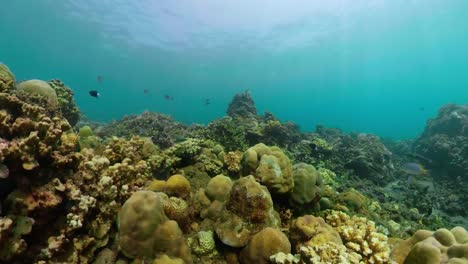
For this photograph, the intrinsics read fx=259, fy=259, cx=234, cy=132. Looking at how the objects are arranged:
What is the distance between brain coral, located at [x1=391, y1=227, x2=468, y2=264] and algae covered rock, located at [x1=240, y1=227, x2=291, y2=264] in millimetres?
1913

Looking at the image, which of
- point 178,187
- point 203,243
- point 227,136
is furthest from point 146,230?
point 227,136

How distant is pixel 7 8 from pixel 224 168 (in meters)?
57.7

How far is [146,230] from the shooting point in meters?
3.63

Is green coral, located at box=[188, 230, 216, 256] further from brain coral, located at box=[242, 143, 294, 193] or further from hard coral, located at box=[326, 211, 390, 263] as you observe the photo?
hard coral, located at box=[326, 211, 390, 263]

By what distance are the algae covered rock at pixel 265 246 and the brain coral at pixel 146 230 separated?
1.06m

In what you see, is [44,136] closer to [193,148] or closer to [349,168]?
[193,148]

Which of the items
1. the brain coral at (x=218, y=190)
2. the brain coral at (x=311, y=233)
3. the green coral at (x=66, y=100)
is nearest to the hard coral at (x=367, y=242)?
the brain coral at (x=311, y=233)

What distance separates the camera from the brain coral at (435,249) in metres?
3.74

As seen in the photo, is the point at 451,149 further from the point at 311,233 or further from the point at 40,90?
the point at 40,90

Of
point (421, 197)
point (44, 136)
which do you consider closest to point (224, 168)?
point (44, 136)

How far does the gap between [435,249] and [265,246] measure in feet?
8.04

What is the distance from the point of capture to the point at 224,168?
6.95m

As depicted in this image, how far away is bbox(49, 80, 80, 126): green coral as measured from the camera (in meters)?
10.1

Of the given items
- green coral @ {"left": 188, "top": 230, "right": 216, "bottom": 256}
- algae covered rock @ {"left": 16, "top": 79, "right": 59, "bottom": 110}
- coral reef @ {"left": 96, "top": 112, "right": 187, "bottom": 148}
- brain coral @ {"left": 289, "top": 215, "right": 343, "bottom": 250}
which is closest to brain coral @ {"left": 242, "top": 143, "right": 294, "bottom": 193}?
brain coral @ {"left": 289, "top": 215, "right": 343, "bottom": 250}
